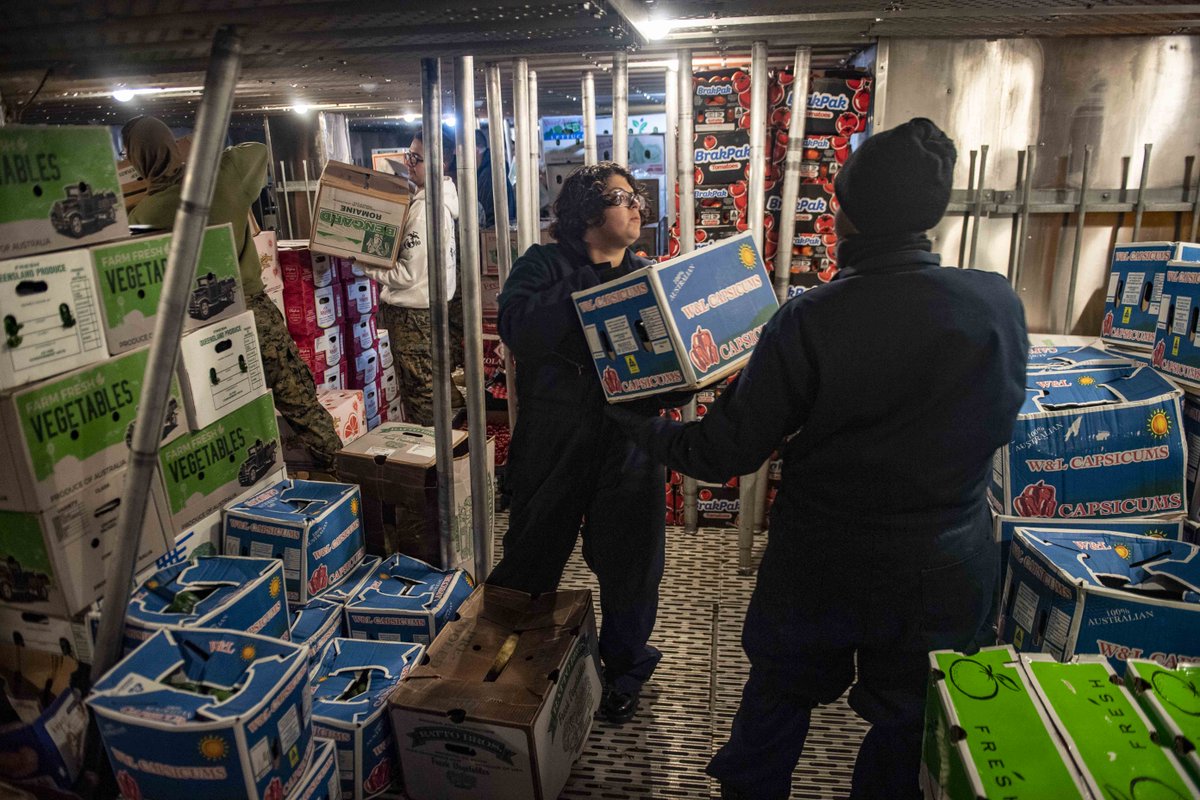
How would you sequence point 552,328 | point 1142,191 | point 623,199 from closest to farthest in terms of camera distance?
point 552,328
point 623,199
point 1142,191

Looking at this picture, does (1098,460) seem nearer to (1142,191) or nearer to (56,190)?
(1142,191)

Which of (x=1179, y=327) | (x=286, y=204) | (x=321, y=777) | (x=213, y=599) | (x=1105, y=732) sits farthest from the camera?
(x=286, y=204)

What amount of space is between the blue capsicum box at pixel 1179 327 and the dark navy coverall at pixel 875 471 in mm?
1462

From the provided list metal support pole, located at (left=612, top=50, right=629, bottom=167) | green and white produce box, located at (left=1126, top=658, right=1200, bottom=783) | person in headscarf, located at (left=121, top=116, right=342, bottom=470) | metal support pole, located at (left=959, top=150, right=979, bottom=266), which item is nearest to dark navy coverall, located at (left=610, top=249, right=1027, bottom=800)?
green and white produce box, located at (left=1126, top=658, right=1200, bottom=783)

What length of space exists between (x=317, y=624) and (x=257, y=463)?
573mm

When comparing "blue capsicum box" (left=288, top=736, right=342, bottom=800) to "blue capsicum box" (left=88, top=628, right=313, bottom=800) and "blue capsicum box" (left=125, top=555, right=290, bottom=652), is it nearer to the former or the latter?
"blue capsicum box" (left=88, top=628, right=313, bottom=800)

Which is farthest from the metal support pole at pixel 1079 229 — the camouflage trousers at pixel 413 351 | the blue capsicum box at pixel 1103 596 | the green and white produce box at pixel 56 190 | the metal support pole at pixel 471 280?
the green and white produce box at pixel 56 190

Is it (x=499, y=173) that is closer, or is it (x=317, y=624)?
(x=317, y=624)

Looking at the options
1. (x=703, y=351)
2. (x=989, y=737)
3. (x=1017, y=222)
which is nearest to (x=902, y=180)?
(x=703, y=351)

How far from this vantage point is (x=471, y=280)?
2797 millimetres

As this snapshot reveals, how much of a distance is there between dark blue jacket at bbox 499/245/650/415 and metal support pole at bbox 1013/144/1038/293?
2034 mm

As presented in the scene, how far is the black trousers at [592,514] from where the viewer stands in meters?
2.54

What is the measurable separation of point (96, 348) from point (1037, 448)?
2.81m

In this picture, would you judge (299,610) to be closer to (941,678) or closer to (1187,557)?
(941,678)
